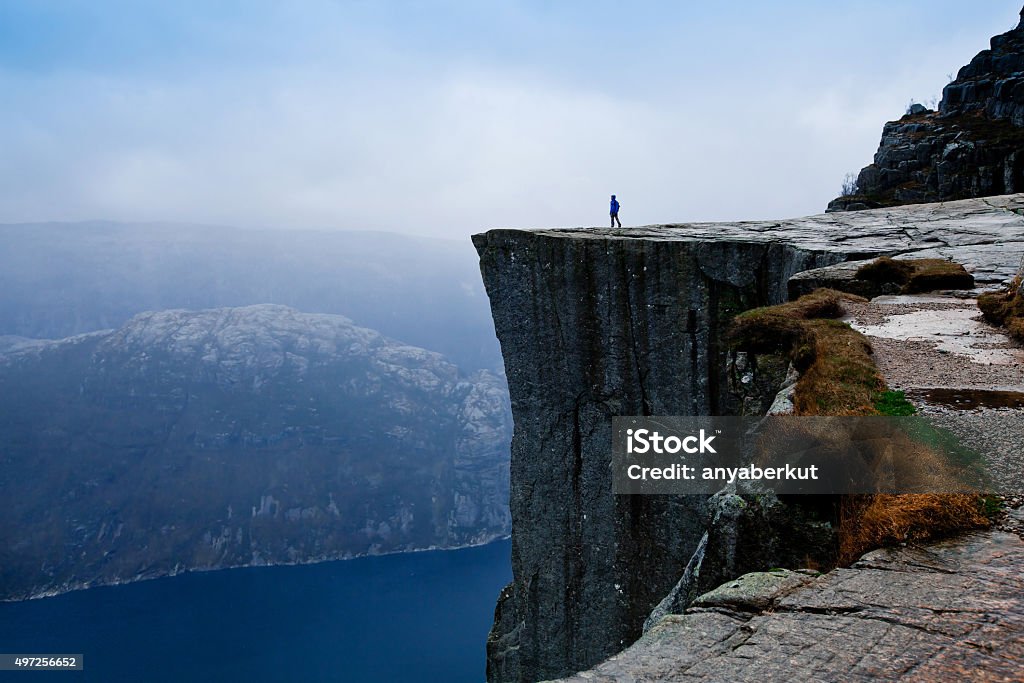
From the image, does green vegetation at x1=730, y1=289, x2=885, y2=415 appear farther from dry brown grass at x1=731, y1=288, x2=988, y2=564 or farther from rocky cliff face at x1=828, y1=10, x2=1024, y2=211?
rocky cliff face at x1=828, y1=10, x2=1024, y2=211

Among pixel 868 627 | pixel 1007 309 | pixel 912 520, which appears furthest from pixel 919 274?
pixel 868 627

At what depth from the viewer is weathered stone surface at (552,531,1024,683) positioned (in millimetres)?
5184

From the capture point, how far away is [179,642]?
123 metres

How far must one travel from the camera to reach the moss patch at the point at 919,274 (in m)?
16.1

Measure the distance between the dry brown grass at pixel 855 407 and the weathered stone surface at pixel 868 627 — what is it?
0.26m

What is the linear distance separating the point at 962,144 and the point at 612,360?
30.9 metres

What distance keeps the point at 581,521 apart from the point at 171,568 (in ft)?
618

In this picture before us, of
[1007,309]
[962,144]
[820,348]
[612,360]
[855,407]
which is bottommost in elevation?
[612,360]

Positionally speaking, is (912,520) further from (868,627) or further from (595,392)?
(595,392)

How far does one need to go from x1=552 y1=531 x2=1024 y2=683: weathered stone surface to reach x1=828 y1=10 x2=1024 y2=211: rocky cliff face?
35704 mm

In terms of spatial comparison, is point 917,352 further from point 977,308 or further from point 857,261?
point 857,261

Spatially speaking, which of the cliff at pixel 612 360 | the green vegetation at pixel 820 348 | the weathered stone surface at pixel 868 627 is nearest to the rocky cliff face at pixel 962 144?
the cliff at pixel 612 360

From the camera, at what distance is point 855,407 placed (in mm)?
9125

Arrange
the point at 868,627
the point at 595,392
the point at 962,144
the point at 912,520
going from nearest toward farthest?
1. the point at 868,627
2. the point at 912,520
3. the point at 595,392
4. the point at 962,144
